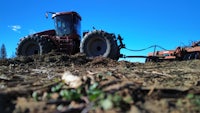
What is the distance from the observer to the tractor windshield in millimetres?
13133

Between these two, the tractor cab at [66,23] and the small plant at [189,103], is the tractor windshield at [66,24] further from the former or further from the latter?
the small plant at [189,103]

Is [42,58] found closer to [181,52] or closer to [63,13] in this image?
[63,13]

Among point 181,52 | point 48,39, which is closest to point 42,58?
point 48,39

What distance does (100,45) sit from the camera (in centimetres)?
1232

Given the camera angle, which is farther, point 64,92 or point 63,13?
point 63,13

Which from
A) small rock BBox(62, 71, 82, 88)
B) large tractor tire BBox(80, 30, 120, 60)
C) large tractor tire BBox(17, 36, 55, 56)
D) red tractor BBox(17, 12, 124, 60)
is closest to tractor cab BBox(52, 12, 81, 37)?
red tractor BBox(17, 12, 124, 60)

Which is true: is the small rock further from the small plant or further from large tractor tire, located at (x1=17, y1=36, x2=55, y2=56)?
large tractor tire, located at (x1=17, y1=36, x2=55, y2=56)

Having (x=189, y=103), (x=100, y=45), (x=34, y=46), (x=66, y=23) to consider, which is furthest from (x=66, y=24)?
(x=189, y=103)

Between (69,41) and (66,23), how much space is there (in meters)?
0.88

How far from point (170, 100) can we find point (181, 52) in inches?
361

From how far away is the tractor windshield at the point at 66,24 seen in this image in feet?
43.1

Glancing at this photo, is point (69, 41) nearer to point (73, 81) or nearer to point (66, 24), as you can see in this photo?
point (66, 24)

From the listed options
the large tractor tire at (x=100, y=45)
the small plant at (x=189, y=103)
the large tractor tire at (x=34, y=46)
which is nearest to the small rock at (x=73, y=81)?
the small plant at (x=189, y=103)

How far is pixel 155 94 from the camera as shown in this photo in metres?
3.24
